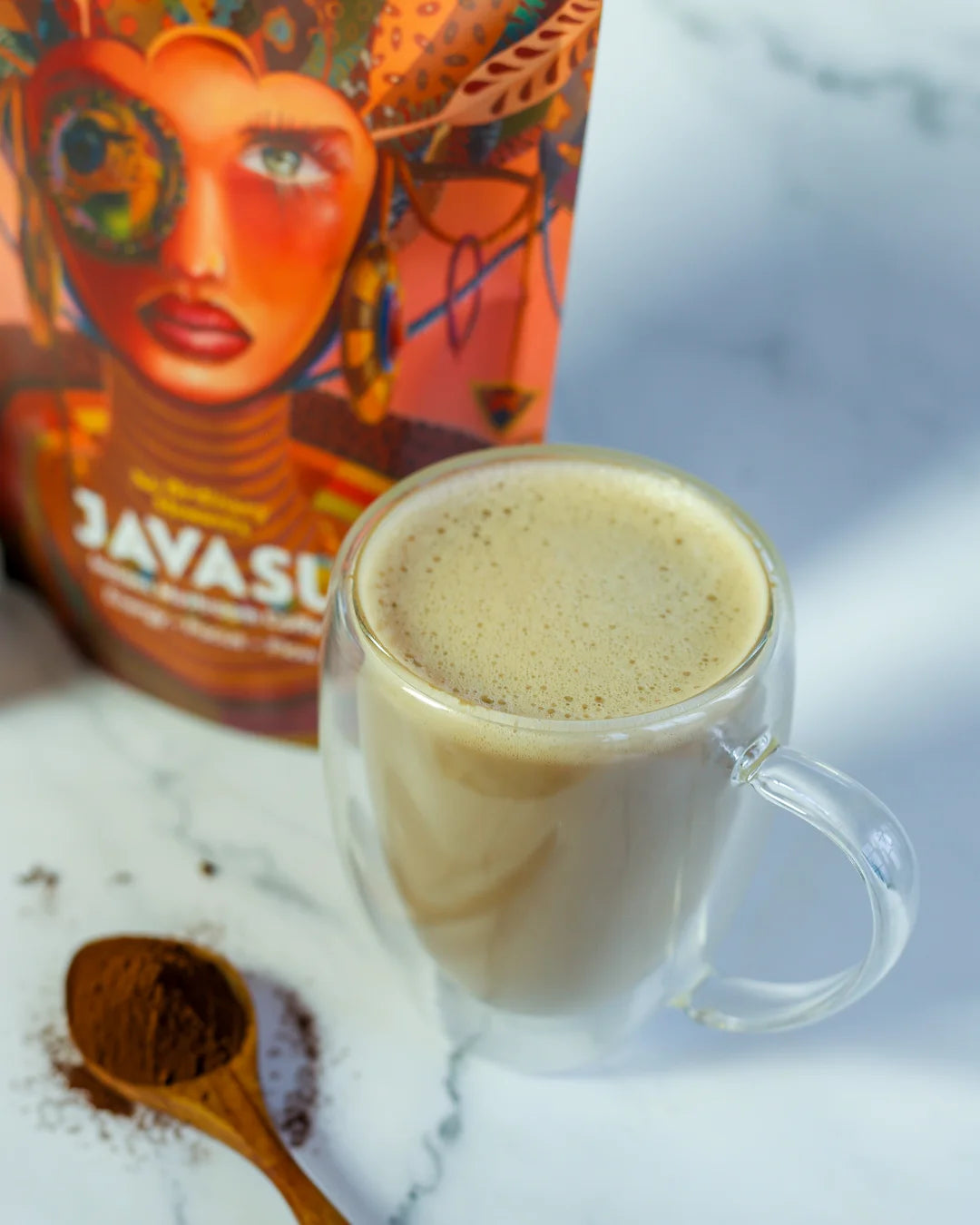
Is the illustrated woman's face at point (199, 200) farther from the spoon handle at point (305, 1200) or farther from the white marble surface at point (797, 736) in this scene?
the spoon handle at point (305, 1200)

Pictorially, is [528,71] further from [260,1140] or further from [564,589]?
[260,1140]

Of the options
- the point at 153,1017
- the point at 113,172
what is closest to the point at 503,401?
the point at 113,172

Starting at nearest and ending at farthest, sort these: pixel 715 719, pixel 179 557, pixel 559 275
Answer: pixel 715 719 → pixel 559 275 → pixel 179 557

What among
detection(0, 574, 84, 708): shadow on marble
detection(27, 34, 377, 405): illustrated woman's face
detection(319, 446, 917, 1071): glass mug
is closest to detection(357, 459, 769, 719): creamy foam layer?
detection(319, 446, 917, 1071): glass mug

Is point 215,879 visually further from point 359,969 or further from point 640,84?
point 640,84

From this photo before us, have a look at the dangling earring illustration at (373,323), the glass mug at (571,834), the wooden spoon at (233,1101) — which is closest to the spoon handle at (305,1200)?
the wooden spoon at (233,1101)

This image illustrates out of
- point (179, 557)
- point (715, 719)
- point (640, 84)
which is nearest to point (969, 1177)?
point (715, 719)

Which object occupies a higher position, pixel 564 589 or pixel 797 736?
pixel 564 589
